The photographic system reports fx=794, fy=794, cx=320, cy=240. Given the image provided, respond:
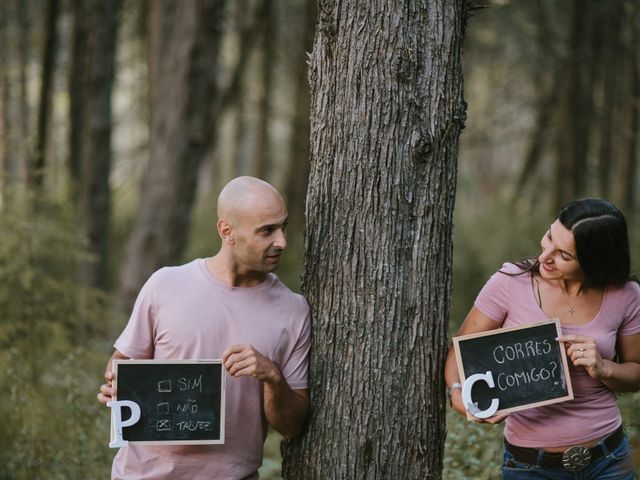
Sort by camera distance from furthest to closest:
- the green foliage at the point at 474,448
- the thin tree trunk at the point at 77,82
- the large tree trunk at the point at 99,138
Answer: the thin tree trunk at the point at 77,82 → the large tree trunk at the point at 99,138 → the green foliage at the point at 474,448

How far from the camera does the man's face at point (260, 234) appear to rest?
3.32 metres

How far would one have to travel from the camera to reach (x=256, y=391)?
346 centimetres

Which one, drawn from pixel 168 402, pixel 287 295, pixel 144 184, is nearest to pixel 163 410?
pixel 168 402

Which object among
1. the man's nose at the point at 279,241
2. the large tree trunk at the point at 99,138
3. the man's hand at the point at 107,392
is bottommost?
the man's hand at the point at 107,392

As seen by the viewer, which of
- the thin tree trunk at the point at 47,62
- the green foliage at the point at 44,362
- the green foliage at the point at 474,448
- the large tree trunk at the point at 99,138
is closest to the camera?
the green foliage at the point at 474,448

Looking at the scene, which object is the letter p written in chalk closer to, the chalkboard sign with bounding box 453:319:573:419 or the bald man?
the bald man

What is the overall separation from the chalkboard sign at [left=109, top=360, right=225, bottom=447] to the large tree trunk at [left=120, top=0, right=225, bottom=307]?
597 centimetres

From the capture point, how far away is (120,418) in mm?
3312

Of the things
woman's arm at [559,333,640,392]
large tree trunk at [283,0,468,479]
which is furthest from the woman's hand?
large tree trunk at [283,0,468,479]

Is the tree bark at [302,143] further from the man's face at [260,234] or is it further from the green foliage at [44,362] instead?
the man's face at [260,234]

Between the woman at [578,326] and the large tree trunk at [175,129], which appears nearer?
the woman at [578,326]

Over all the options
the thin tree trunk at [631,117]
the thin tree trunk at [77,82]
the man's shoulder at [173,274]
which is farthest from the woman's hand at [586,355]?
the thin tree trunk at [77,82]

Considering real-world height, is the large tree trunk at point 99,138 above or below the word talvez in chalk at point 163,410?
above

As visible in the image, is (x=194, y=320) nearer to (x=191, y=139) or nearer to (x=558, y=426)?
(x=558, y=426)
